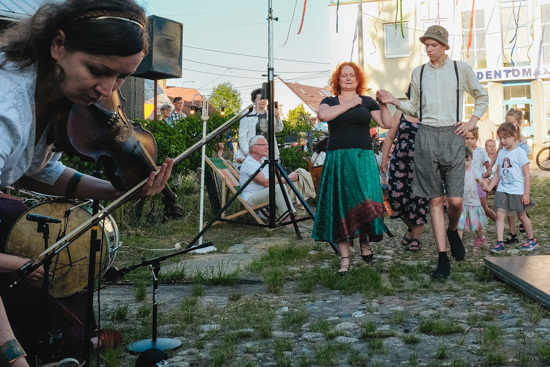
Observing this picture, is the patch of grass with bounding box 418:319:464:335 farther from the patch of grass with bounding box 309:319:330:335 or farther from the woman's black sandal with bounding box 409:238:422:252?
the woman's black sandal with bounding box 409:238:422:252

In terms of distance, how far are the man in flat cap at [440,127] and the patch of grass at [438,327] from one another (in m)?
2.01

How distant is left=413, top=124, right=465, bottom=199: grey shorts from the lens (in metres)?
5.69

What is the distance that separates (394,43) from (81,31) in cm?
3098

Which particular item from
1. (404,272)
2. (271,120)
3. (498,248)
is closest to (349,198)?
(404,272)

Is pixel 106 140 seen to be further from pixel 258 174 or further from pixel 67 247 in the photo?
pixel 258 174

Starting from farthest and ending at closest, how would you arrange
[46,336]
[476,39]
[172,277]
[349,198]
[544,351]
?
1. [476,39]
2. [349,198]
3. [172,277]
4. [544,351]
5. [46,336]

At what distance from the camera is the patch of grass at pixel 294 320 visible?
149 inches

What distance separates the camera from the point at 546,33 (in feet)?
96.1

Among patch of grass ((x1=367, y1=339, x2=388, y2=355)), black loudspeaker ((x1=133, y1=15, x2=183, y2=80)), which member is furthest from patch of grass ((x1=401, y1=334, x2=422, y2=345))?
black loudspeaker ((x1=133, y1=15, x2=183, y2=80))

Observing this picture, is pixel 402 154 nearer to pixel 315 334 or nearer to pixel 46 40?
pixel 315 334

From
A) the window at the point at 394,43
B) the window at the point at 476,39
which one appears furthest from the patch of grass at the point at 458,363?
the window at the point at 394,43

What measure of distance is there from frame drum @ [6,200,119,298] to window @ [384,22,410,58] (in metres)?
29.8

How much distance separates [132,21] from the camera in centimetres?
200

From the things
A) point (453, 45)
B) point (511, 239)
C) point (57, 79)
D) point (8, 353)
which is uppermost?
point (453, 45)
